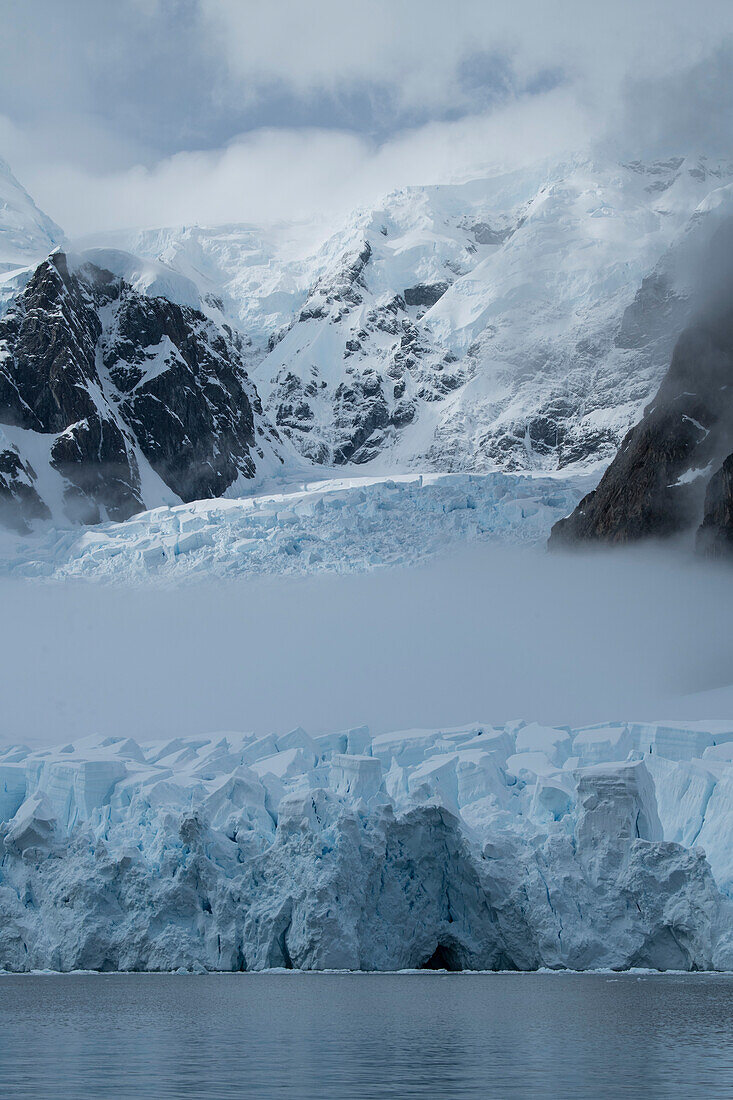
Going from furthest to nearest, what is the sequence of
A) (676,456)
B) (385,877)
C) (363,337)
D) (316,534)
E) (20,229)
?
1. (363,337)
2. (20,229)
3. (676,456)
4. (316,534)
5. (385,877)

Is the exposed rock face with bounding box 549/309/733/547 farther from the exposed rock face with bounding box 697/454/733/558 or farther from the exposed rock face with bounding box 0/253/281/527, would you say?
the exposed rock face with bounding box 0/253/281/527

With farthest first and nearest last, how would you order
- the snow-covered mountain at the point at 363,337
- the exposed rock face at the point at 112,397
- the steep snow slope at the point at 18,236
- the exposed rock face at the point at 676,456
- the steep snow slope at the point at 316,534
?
the steep snow slope at the point at 18,236 < the snow-covered mountain at the point at 363,337 < the exposed rock face at the point at 112,397 < the exposed rock face at the point at 676,456 < the steep snow slope at the point at 316,534

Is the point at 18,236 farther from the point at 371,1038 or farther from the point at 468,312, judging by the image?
the point at 371,1038

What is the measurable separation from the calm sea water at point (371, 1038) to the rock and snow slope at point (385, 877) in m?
0.62

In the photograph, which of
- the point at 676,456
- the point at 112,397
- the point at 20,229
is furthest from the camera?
the point at 20,229

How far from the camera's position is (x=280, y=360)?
134 m

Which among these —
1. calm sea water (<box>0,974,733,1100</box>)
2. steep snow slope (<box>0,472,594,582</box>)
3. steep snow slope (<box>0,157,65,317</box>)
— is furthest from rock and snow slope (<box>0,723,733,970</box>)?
steep snow slope (<box>0,157,65,317</box>)

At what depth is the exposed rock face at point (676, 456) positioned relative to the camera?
53.6 m

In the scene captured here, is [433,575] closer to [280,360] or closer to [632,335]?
[632,335]

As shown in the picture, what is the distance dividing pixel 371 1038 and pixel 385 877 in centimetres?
651

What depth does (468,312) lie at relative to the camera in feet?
432

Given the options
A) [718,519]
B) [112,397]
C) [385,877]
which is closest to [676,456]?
[718,519]

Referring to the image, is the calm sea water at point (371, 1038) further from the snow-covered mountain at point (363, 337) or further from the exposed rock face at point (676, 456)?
the snow-covered mountain at point (363, 337)

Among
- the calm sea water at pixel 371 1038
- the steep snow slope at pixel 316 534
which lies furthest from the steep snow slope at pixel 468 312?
the calm sea water at pixel 371 1038
